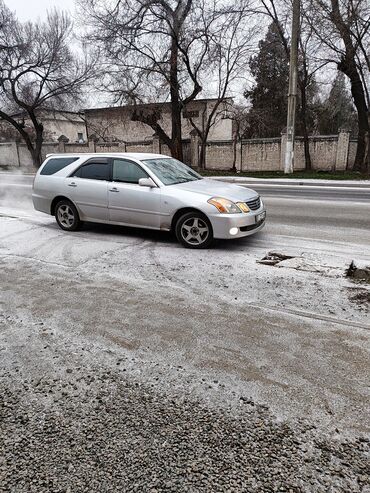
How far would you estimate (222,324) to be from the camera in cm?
379

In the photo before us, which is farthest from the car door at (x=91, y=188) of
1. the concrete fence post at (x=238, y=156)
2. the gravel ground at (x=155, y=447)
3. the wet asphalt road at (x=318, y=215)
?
the concrete fence post at (x=238, y=156)

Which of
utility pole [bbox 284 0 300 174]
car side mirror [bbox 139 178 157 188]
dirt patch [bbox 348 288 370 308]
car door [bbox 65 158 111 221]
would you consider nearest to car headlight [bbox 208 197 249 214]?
car side mirror [bbox 139 178 157 188]

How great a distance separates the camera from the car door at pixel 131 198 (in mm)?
6738

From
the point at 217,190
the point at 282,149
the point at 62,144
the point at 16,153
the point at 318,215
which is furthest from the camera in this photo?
the point at 16,153

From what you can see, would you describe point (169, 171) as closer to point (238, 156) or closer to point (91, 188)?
point (91, 188)

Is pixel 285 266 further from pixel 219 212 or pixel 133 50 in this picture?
pixel 133 50

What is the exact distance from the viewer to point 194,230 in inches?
256

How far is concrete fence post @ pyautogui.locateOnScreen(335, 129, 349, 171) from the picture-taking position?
2512 centimetres

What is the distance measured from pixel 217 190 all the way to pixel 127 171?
1.65 meters

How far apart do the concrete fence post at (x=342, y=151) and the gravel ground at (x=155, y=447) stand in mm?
25511

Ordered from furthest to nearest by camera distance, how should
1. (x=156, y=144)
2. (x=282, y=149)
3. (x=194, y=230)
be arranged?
(x=156, y=144)
(x=282, y=149)
(x=194, y=230)

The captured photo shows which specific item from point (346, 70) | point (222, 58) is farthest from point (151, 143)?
point (346, 70)

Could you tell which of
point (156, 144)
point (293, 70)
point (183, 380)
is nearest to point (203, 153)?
point (156, 144)

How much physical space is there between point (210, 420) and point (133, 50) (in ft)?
78.8
